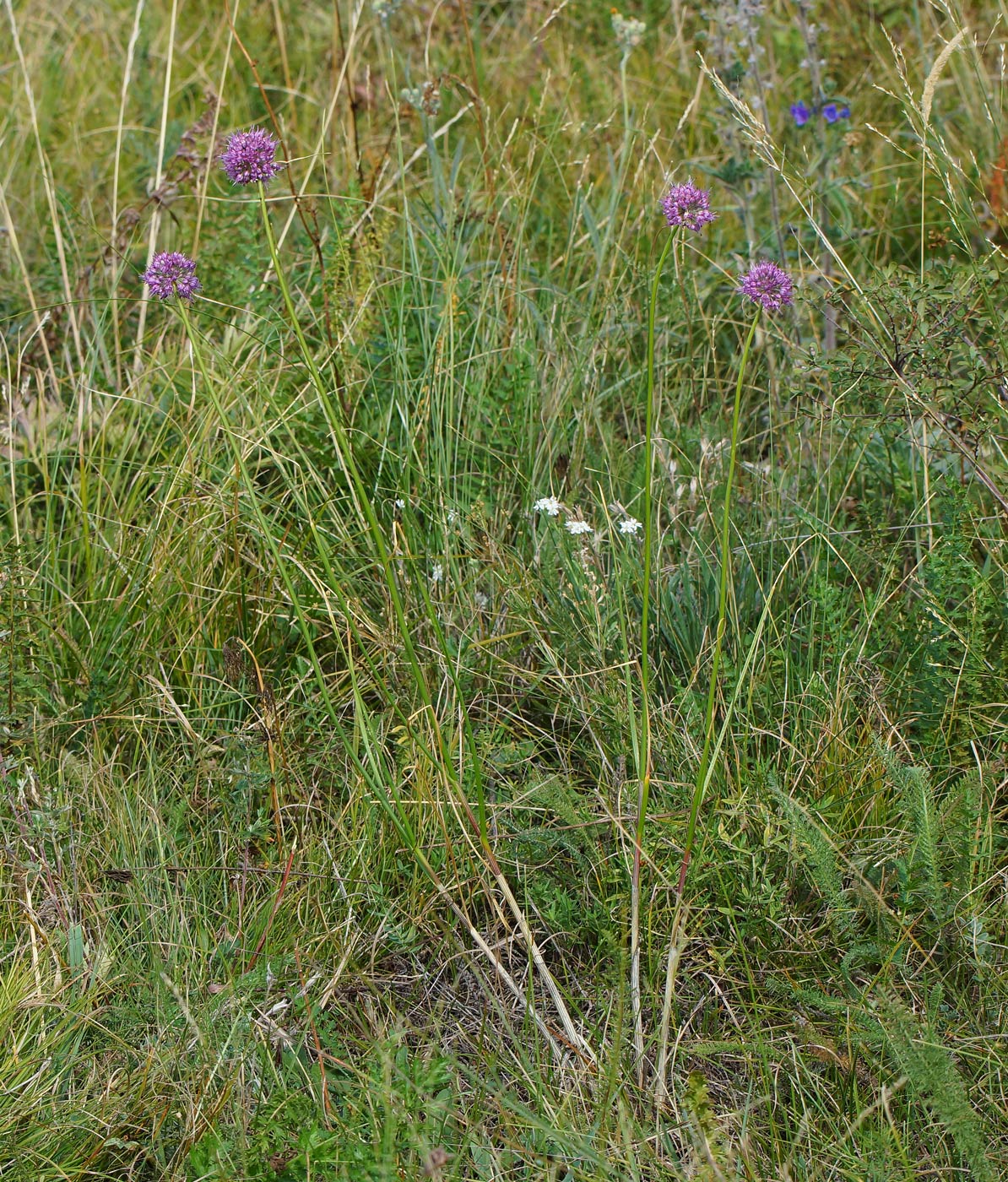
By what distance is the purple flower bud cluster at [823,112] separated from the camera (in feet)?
8.60

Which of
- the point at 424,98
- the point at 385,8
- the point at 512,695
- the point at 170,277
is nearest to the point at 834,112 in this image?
the point at 424,98

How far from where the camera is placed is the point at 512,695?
6.43 feet

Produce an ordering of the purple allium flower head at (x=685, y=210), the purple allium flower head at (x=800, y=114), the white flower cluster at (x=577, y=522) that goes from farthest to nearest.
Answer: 1. the purple allium flower head at (x=800, y=114)
2. the white flower cluster at (x=577, y=522)
3. the purple allium flower head at (x=685, y=210)

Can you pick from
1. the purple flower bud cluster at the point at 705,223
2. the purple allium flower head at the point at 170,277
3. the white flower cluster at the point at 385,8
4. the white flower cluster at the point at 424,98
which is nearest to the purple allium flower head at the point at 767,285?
the purple flower bud cluster at the point at 705,223

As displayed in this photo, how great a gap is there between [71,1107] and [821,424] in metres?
1.52

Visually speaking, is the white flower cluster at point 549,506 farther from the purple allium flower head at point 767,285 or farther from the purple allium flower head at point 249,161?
the purple allium flower head at point 249,161

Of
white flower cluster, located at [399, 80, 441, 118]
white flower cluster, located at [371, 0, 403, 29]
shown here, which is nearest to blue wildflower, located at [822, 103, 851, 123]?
white flower cluster, located at [399, 80, 441, 118]

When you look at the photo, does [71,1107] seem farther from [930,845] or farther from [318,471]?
[318,471]

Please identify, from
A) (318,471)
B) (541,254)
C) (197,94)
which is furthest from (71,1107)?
(197,94)

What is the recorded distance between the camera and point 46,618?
2.11 meters

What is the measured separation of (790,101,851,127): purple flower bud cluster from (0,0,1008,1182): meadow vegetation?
8cm

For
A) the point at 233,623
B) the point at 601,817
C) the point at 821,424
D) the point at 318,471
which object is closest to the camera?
the point at 601,817

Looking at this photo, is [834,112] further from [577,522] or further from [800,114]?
[577,522]

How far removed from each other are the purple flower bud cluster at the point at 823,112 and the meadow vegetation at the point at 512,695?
0.08m
